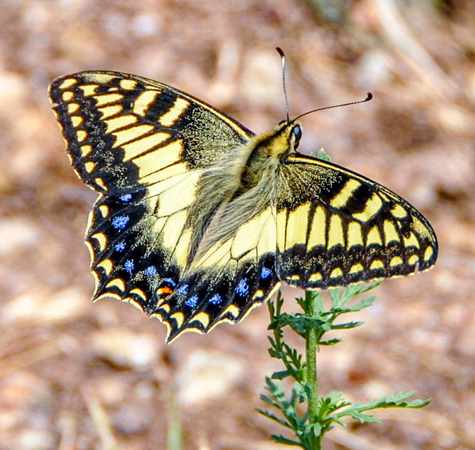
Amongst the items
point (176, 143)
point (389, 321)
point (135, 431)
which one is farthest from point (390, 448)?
point (176, 143)

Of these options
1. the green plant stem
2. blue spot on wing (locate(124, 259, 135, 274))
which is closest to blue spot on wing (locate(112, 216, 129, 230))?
blue spot on wing (locate(124, 259, 135, 274))

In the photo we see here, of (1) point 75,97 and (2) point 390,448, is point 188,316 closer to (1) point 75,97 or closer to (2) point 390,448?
(1) point 75,97

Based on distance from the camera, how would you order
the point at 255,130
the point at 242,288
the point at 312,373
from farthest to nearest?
the point at 255,130 < the point at 242,288 < the point at 312,373

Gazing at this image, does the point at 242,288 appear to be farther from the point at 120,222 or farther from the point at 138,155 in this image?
the point at 138,155

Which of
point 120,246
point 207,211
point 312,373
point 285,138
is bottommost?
point 312,373

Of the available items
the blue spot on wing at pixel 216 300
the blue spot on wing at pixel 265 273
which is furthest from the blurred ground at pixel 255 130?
the blue spot on wing at pixel 265 273

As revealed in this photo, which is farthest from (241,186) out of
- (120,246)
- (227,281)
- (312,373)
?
(312,373)

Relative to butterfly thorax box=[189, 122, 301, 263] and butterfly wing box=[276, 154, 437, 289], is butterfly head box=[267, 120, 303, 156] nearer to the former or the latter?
butterfly thorax box=[189, 122, 301, 263]
